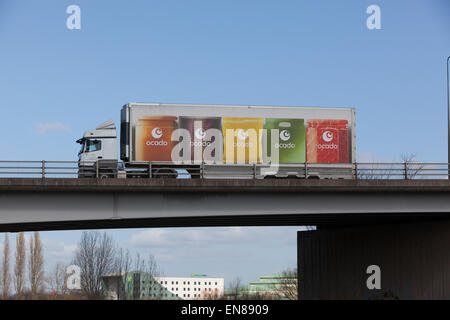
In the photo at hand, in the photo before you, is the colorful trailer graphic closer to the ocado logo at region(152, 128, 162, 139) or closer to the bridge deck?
the ocado logo at region(152, 128, 162, 139)

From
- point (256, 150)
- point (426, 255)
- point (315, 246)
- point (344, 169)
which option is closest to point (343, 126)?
point (344, 169)

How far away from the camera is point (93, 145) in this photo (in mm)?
39875

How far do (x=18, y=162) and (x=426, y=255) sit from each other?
2146cm

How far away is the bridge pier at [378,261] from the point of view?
129ft

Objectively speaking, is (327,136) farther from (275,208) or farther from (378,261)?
(378,261)

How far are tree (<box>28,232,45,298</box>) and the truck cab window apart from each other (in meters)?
28.5

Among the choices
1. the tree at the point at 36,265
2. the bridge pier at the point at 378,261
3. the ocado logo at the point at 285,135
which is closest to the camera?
the bridge pier at the point at 378,261

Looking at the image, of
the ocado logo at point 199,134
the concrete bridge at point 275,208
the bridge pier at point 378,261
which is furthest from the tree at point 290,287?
the ocado logo at point 199,134

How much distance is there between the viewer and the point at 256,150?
40.5m

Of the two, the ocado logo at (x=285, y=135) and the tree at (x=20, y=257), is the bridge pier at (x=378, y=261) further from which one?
the tree at (x=20, y=257)

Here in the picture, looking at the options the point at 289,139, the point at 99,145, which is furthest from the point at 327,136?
the point at 99,145

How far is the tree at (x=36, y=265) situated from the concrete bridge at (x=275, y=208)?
26.0 m

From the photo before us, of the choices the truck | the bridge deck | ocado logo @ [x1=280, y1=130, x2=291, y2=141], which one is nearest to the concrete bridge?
Answer: the bridge deck
